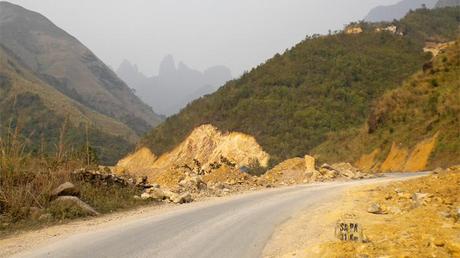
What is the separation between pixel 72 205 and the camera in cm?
1123

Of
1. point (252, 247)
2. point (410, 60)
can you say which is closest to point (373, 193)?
point (252, 247)

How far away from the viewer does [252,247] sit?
7.78 metres

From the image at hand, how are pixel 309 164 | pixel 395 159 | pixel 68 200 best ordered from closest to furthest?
1. pixel 68 200
2. pixel 309 164
3. pixel 395 159

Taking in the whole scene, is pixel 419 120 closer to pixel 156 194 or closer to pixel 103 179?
pixel 156 194

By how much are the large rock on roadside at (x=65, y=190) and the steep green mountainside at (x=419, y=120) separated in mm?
21872

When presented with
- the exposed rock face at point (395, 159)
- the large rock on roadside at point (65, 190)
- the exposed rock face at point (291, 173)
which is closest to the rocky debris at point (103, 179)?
the large rock on roadside at point (65, 190)

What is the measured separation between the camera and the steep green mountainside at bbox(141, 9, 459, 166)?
65.4 metres

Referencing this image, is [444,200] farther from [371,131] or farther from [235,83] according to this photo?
[235,83]

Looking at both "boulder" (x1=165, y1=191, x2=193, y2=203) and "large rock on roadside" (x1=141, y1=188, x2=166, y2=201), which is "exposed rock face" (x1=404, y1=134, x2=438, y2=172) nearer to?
"boulder" (x1=165, y1=191, x2=193, y2=203)

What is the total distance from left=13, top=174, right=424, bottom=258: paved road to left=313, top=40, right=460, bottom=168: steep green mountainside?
→ 754 inches

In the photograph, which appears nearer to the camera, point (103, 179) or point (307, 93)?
point (103, 179)

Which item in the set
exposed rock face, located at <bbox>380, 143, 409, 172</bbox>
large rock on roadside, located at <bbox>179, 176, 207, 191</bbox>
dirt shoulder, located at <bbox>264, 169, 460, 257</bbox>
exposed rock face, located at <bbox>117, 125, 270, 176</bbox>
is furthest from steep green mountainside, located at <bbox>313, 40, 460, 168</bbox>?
dirt shoulder, located at <bbox>264, 169, 460, 257</bbox>

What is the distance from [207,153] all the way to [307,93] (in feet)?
59.8

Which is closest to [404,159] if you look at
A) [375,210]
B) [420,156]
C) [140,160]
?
[420,156]
